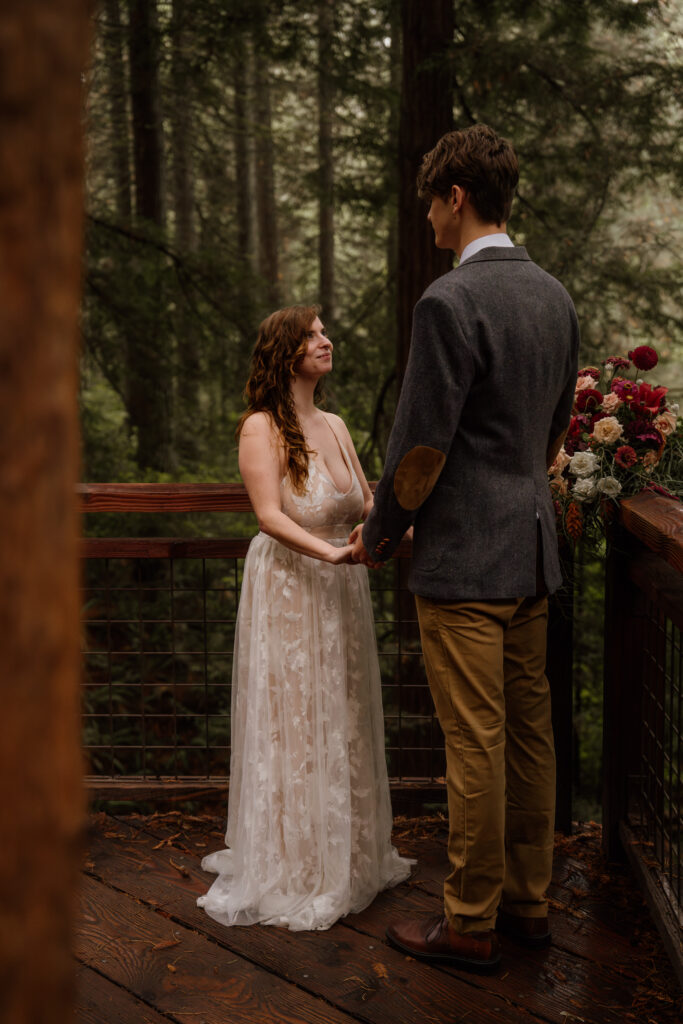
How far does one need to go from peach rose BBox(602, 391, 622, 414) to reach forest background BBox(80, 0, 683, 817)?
1.86 m

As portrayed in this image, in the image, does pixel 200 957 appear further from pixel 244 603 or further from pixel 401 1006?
pixel 244 603

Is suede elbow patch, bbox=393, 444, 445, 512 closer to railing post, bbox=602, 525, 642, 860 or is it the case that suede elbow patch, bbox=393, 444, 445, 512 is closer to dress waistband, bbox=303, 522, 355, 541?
dress waistband, bbox=303, 522, 355, 541

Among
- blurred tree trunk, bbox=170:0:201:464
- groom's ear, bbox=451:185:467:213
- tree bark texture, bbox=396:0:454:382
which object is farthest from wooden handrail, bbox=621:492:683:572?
blurred tree trunk, bbox=170:0:201:464

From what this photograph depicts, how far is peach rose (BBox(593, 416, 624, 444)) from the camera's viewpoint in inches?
110

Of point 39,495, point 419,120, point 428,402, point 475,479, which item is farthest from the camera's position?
point 419,120

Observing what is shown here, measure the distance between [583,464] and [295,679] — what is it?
3.60ft

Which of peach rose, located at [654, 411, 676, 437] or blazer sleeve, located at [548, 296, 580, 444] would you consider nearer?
blazer sleeve, located at [548, 296, 580, 444]

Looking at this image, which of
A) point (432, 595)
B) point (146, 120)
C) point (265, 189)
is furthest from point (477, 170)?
point (265, 189)

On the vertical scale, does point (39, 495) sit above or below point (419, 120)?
below

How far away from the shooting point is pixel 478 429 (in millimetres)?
2398

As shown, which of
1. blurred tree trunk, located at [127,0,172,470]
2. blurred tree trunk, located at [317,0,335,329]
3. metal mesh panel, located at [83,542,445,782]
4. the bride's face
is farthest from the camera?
metal mesh panel, located at [83,542,445,782]

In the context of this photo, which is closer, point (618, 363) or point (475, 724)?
point (475, 724)

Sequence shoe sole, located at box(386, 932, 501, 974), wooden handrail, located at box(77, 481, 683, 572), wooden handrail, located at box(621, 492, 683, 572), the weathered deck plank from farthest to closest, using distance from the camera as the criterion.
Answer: wooden handrail, located at box(77, 481, 683, 572), shoe sole, located at box(386, 932, 501, 974), the weathered deck plank, wooden handrail, located at box(621, 492, 683, 572)

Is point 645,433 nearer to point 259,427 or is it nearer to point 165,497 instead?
point 259,427
